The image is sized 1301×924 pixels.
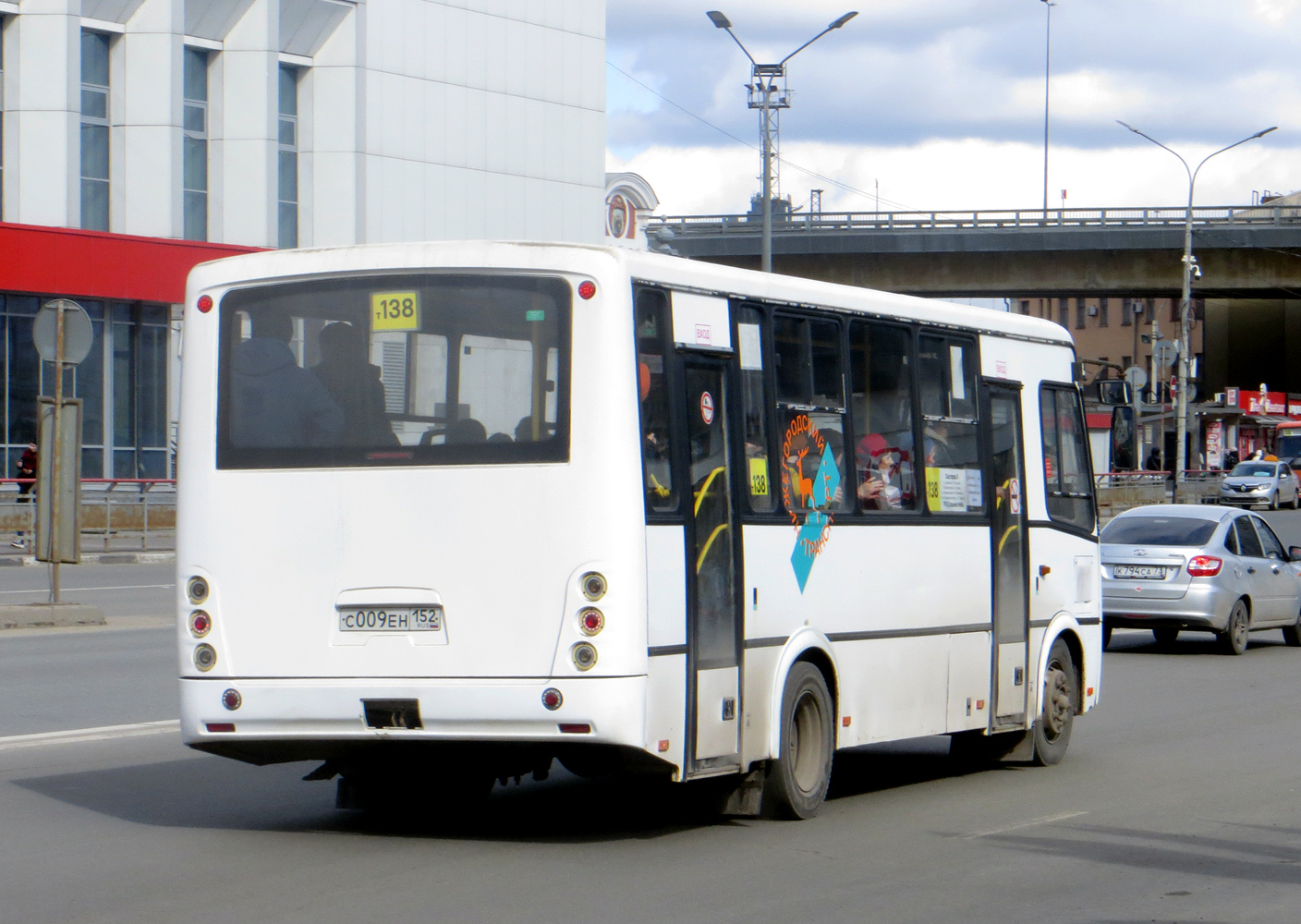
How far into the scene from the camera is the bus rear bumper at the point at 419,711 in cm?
770

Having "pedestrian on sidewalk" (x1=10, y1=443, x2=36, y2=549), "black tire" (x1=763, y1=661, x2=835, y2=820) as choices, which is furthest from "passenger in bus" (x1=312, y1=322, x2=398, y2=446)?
"pedestrian on sidewalk" (x1=10, y1=443, x2=36, y2=549)

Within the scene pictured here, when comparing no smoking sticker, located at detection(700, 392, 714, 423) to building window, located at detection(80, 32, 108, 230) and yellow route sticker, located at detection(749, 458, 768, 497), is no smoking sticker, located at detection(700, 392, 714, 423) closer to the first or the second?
yellow route sticker, located at detection(749, 458, 768, 497)

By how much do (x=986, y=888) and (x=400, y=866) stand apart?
7.60 ft

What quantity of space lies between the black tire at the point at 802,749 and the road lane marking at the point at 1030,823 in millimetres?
768

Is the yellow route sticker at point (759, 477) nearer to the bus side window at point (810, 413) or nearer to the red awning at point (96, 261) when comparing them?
the bus side window at point (810, 413)

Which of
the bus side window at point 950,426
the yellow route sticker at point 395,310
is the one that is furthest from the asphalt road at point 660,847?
the yellow route sticker at point 395,310

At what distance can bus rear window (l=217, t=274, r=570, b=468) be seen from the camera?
7949 mm

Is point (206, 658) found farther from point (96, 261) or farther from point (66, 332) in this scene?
point (96, 261)

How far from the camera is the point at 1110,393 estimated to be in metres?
12.9

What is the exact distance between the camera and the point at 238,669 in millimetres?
8250

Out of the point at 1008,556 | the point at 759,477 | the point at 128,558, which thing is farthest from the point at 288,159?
the point at 759,477

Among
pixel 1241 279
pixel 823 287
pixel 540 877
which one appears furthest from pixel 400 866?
pixel 1241 279

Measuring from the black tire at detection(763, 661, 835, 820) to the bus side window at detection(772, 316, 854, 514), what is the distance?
2.77 feet

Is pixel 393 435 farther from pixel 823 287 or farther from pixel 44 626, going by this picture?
pixel 44 626
